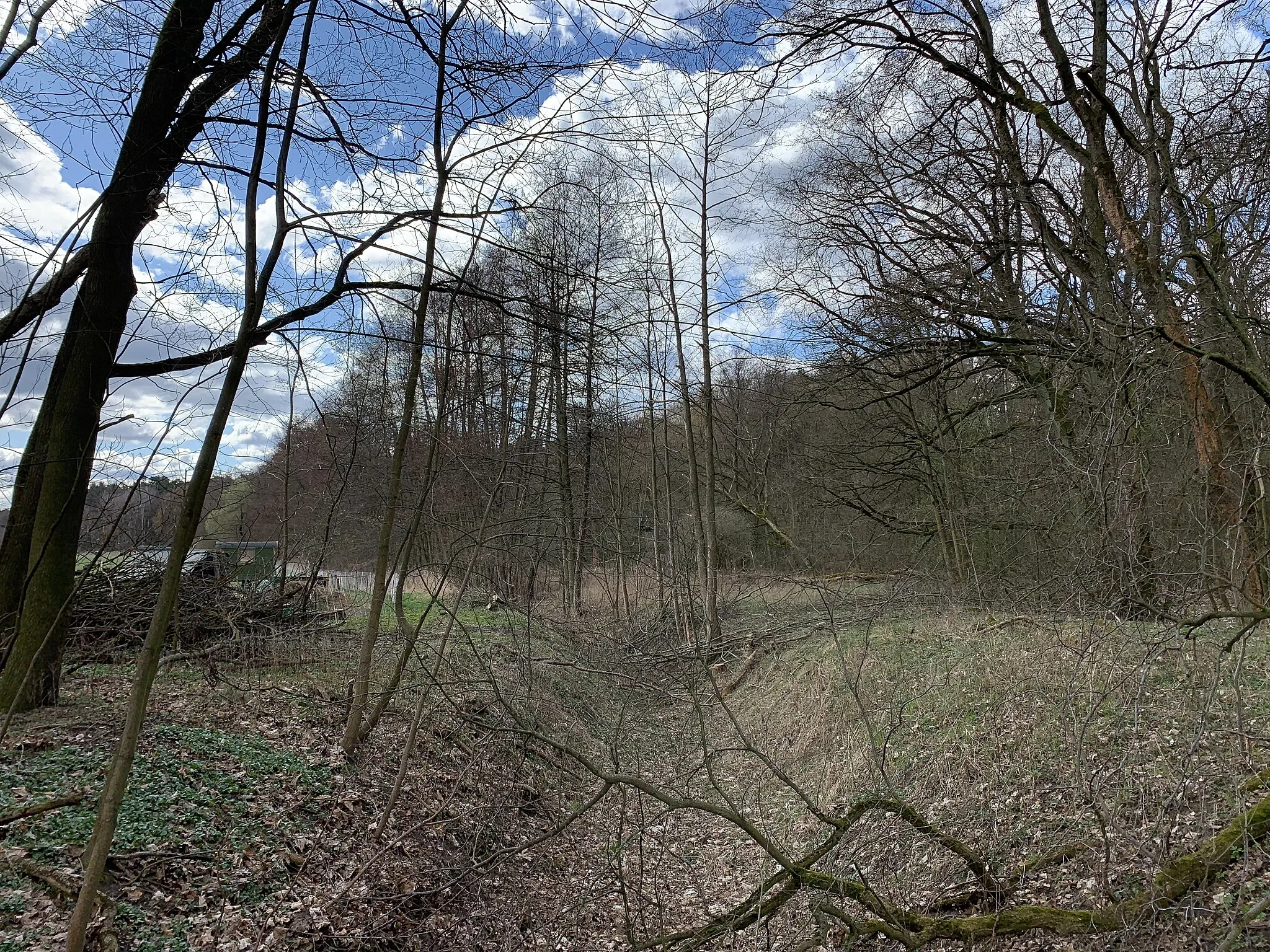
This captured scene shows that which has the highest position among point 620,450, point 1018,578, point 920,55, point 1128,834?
point 920,55

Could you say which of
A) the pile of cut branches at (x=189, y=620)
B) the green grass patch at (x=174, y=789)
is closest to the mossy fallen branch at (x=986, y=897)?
the green grass patch at (x=174, y=789)

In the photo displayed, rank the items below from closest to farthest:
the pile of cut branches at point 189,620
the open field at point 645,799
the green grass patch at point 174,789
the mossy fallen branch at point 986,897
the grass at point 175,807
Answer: the mossy fallen branch at point 986,897, the grass at point 175,807, the open field at point 645,799, the green grass patch at point 174,789, the pile of cut branches at point 189,620

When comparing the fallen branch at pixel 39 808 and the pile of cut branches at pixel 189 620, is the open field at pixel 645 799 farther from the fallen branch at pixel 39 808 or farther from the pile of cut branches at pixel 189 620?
the pile of cut branches at pixel 189 620

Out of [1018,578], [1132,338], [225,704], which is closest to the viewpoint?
[1132,338]

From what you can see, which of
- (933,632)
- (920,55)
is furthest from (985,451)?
(920,55)

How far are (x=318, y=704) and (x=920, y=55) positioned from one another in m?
9.59

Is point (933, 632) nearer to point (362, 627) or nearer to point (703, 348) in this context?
point (703, 348)

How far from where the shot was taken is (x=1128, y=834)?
12.6 ft

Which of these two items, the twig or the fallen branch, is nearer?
the twig

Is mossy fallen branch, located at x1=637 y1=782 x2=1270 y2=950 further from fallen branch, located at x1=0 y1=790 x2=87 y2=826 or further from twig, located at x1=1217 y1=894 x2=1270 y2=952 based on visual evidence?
fallen branch, located at x1=0 y1=790 x2=87 y2=826

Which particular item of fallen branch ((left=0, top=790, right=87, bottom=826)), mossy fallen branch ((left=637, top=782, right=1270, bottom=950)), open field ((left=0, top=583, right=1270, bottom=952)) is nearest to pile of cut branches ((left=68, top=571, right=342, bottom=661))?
open field ((left=0, top=583, right=1270, bottom=952))

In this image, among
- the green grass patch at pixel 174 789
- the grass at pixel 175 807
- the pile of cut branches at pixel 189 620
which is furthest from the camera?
the pile of cut branches at pixel 189 620

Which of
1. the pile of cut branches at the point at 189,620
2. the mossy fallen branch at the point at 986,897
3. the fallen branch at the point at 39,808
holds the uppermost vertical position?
the pile of cut branches at the point at 189,620

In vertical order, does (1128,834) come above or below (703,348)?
below
